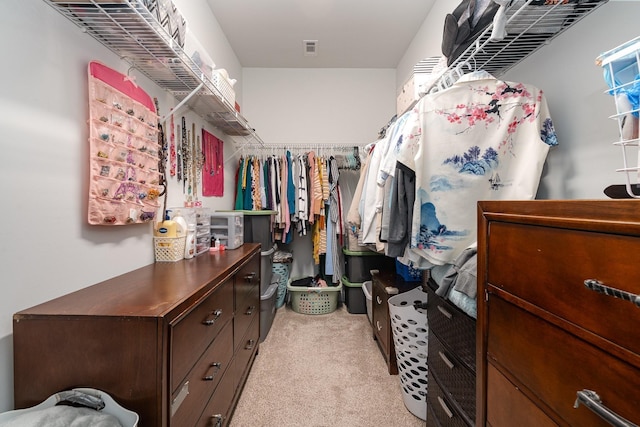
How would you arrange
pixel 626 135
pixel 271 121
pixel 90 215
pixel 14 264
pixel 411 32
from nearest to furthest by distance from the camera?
pixel 626 135 → pixel 14 264 → pixel 90 215 → pixel 411 32 → pixel 271 121

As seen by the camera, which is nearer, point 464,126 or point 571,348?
point 571,348

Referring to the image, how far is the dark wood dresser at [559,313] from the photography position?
1.31 feet

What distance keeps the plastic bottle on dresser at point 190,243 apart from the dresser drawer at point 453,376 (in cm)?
133

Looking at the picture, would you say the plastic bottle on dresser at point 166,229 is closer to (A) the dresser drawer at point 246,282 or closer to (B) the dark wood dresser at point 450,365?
(A) the dresser drawer at point 246,282

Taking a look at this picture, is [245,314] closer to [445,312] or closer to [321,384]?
[321,384]

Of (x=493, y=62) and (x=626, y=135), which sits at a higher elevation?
(x=493, y=62)

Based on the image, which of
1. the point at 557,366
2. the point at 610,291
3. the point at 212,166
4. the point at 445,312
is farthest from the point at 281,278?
the point at 610,291

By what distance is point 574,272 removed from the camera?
476mm

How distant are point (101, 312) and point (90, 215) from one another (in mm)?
445

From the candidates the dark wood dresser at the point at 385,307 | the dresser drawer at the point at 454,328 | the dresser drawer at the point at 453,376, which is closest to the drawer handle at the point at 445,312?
the dresser drawer at the point at 454,328

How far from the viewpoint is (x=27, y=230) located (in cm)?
77

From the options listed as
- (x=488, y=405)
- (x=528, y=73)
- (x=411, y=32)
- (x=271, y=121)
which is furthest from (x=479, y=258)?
(x=271, y=121)

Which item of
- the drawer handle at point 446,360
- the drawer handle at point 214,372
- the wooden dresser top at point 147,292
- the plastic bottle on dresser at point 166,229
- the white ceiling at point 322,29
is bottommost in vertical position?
the drawer handle at point 214,372

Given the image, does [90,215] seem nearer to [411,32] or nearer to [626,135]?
[626,135]
